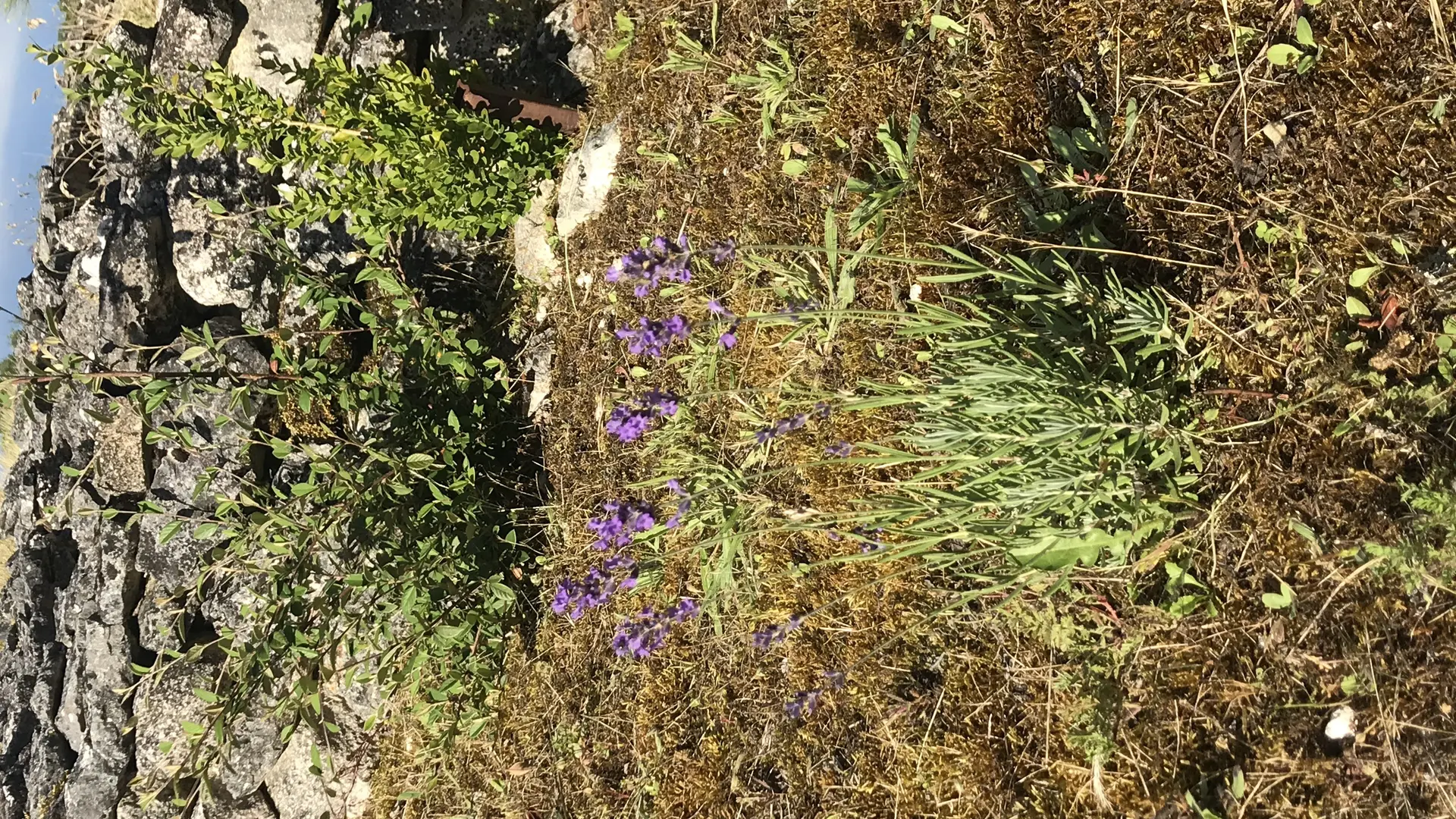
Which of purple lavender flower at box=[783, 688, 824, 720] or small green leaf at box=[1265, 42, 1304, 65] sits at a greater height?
small green leaf at box=[1265, 42, 1304, 65]

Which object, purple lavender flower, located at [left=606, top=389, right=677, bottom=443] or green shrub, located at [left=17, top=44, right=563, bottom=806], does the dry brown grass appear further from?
green shrub, located at [left=17, top=44, right=563, bottom=806]

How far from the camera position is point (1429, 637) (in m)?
2.05

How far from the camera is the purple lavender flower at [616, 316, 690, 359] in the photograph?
3166 mm

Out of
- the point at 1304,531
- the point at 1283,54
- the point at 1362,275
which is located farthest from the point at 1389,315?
the point at 1283,54

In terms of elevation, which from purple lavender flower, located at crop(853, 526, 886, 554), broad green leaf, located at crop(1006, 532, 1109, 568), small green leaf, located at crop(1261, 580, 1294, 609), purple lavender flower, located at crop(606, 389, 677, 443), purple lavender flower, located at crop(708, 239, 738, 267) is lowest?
small green leaf, located at crop(1261, 580, 1294, 609)

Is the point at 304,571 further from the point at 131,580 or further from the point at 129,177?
the point at 129,177

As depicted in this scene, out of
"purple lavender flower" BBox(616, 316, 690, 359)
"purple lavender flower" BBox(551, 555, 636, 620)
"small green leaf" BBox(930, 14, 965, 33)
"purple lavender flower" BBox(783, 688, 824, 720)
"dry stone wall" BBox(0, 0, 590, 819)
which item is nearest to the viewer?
"small green leaf" BBox(930, 14, 965, 33)

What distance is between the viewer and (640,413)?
10.9 feet

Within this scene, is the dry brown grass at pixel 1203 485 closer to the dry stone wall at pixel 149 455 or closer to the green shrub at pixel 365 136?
the green shrub at pixel 365 136

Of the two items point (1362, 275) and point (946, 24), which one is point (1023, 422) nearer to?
point (1362, 275)

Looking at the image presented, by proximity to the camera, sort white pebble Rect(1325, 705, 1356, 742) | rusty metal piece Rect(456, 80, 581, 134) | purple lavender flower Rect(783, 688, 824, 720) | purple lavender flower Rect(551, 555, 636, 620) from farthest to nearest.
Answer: rusty metal piece Rect(456, 80, 581, 134)
purple lavender flower Rect(551, 555, 636, 620)
purple lavender flower Rect(783, 688, 824, 720)
white pebble Rect(1325, 705, 1356, 742)

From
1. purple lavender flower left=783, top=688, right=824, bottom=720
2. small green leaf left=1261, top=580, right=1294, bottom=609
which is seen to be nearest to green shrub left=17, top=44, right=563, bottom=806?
purple lavender flower left=783, top=688, right=824, bottom=720

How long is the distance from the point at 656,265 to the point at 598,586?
1351mm

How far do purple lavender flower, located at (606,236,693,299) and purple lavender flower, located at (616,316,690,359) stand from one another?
159 millimetres
